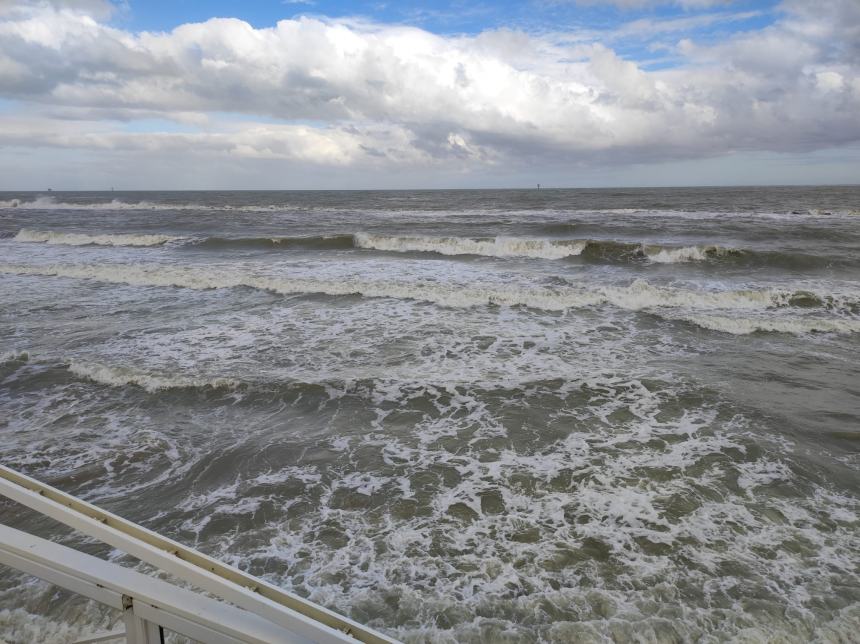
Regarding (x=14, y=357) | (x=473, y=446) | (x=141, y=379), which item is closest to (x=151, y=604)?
(x=473, y=446)

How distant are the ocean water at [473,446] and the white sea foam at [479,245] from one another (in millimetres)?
9081

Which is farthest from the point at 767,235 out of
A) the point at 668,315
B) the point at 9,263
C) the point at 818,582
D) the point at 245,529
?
→ the point at 9,263

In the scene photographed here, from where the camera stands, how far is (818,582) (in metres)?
4.30

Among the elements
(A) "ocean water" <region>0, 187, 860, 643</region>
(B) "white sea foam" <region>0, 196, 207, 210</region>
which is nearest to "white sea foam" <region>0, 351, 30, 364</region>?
(A) "ocean water" <region>0, 187, 860, 643</region>

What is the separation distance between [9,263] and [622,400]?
25.0 m

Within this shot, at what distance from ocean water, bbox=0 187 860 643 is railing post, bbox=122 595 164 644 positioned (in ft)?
10.1

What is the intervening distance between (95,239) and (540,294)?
27221 millimetres

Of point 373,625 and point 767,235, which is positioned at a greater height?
point 767,235

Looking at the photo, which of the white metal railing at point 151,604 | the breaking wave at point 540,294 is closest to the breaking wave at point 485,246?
the breaking wave at point 540,294

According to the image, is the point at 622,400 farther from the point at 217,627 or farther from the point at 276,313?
the point at 276,313

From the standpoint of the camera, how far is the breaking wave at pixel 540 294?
14.7 metres

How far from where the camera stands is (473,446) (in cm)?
678

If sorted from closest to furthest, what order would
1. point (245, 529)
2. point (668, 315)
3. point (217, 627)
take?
point (217, 627) → point (245, 529) → point (668, 315)

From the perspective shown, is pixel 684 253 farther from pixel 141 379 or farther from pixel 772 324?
pixel 141 379
